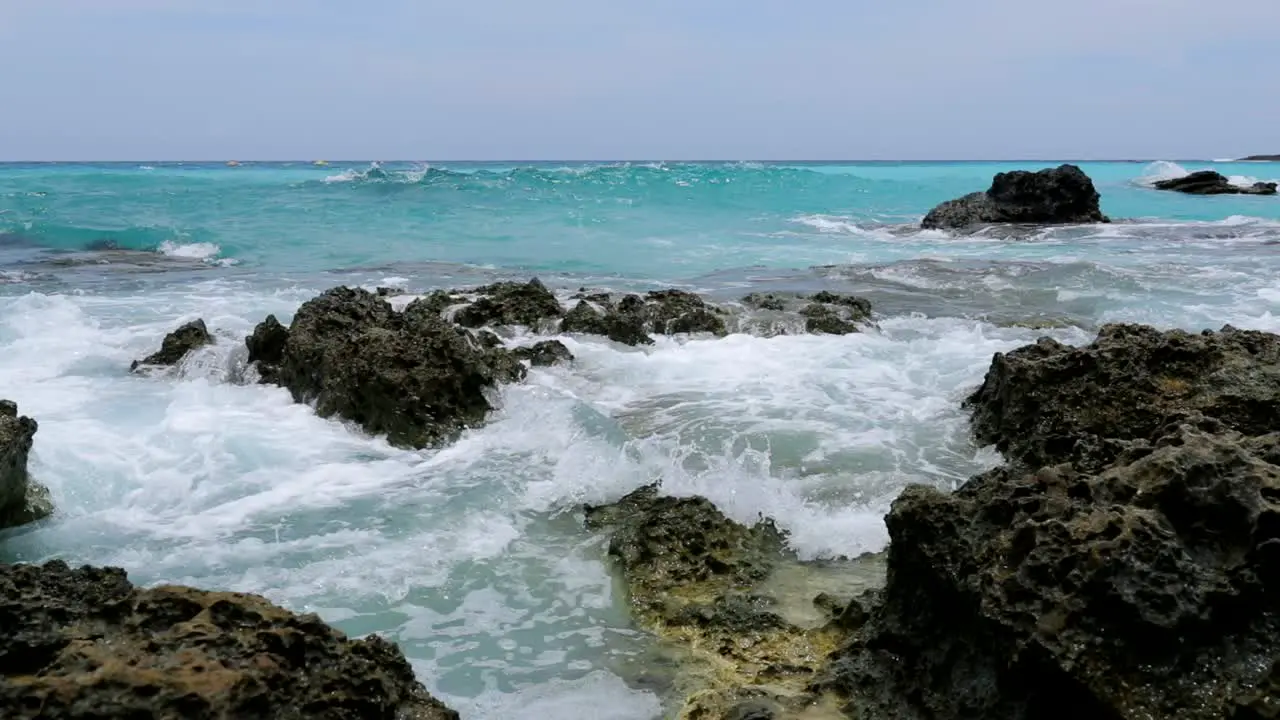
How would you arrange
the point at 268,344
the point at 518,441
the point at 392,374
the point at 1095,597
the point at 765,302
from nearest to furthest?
the point at 1095,597 < the point at 518,441 < the point at 392,374 < the point at 268,344 < the point at 765,302

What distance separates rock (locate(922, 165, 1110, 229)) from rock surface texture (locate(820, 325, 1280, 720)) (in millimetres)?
24030

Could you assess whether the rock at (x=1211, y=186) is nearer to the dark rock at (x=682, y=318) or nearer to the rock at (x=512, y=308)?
the dark rock at (x=682, y=318)

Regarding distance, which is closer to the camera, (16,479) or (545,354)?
(16,479)

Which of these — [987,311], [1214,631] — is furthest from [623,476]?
[987,311]

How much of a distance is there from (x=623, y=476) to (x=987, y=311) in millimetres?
7800

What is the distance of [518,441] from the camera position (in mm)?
6492

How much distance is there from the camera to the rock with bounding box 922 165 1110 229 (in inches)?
1032

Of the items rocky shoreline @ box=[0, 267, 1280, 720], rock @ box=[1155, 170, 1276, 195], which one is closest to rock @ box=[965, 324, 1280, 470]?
rocky shoreline @ box=[0, 267, 1280, 720]

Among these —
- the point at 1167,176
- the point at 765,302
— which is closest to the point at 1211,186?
the point at 1167,176

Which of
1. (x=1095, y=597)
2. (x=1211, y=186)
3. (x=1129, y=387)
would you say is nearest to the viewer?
(x=1095, y=597)

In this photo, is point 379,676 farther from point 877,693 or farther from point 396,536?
point 396,536

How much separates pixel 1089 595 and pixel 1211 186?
4898 centimetres

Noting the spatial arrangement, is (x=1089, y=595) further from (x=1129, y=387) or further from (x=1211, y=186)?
(x=1211, y=186)

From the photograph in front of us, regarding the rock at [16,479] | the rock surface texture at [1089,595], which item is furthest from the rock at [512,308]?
the rock surface texture at [1089,595]
